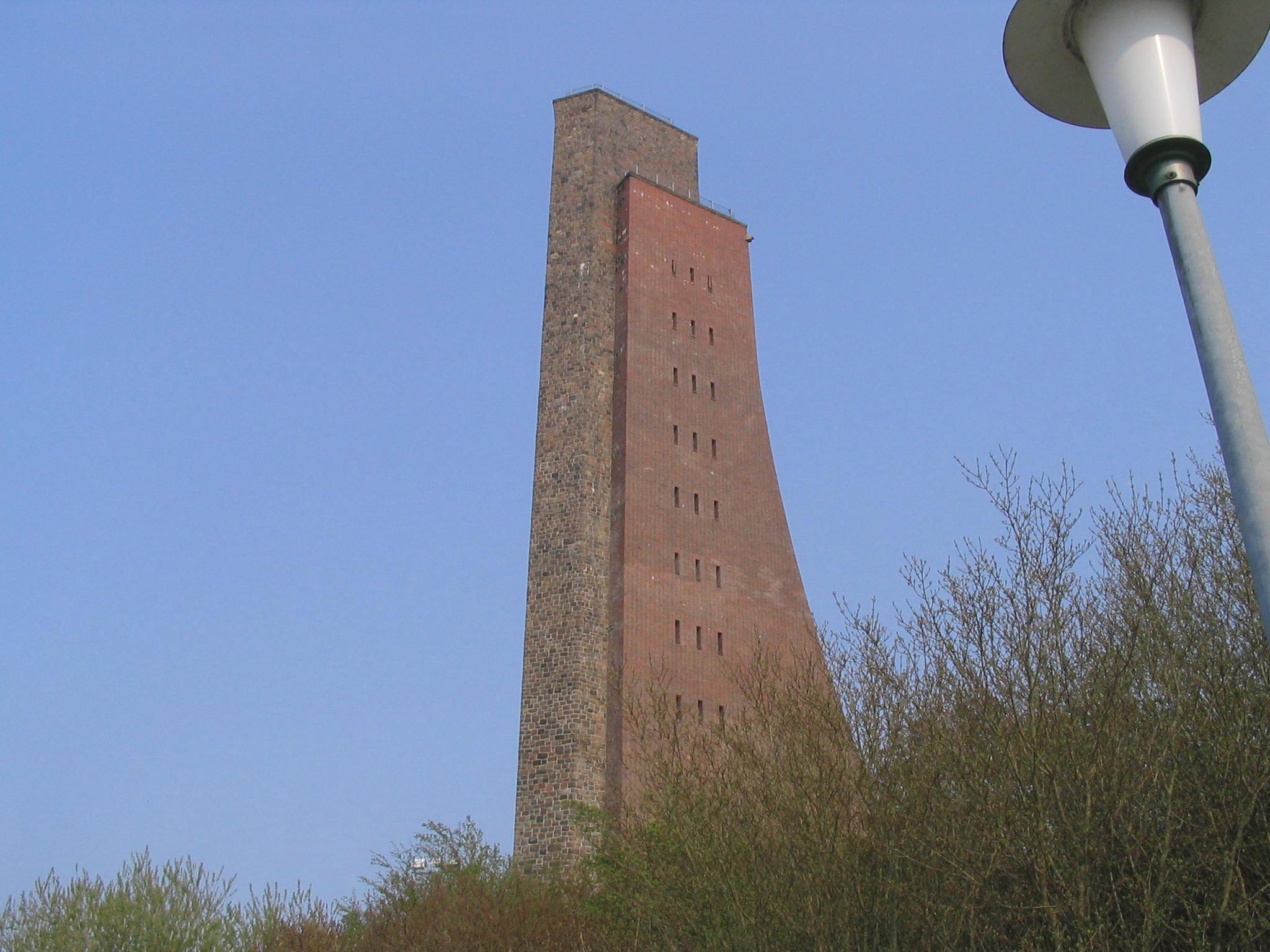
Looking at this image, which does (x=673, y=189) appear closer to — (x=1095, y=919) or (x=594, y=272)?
(x=594, y=272)

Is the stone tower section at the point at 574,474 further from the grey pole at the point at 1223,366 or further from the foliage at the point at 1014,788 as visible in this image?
the grey pole at the point at 1223,366

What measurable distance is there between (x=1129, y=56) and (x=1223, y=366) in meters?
1.01

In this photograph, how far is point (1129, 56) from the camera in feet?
11.8

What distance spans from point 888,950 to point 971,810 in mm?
1334

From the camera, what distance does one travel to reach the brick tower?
2633cm

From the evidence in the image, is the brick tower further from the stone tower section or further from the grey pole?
the grey pole

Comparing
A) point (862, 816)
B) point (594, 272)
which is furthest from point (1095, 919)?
point (594, 272)

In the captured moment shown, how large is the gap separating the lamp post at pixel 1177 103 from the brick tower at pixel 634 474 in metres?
21.6

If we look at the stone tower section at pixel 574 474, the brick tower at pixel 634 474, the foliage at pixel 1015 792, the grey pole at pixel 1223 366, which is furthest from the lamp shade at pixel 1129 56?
the stone tower section at pixel 574 474

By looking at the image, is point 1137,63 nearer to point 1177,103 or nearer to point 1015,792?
point 1177,103

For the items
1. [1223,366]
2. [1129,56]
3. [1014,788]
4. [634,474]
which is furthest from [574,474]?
[1223,366]

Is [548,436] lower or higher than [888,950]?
higher

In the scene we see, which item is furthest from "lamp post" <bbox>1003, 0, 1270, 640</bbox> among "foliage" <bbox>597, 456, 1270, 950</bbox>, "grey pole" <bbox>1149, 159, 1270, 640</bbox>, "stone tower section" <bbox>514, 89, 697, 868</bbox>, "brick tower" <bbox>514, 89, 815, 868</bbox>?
"stone tower section" <bbox>514, 89, 697, 868</bbox>

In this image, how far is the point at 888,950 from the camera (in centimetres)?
995
